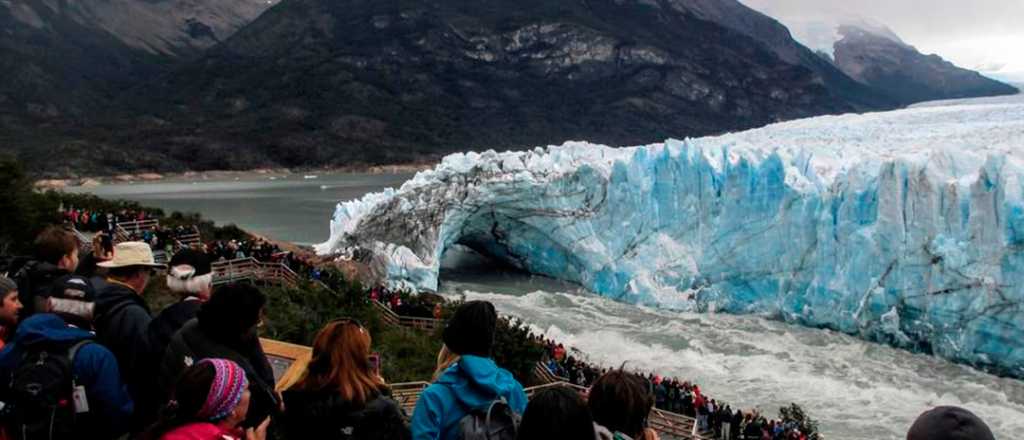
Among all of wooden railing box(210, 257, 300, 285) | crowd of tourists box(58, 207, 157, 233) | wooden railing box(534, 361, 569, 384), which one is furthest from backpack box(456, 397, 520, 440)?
crowd of tourists box(58, 207, 157, 233)

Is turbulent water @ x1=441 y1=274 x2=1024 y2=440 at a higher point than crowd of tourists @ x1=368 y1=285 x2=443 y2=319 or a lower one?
lower

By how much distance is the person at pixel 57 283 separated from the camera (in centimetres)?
290

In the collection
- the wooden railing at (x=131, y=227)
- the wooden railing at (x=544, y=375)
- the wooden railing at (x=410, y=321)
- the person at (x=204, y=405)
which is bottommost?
the wooden railing at (x=544, y=375)

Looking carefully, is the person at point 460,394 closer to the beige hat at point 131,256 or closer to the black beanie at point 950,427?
the black beanie at point 950,427

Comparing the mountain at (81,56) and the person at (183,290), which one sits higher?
the mountain at (81,56)

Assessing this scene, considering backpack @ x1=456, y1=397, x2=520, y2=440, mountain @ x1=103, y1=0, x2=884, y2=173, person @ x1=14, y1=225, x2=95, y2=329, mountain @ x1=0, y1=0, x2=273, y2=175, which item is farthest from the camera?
mountain @ x1=103, y1=0, x2=884, y2=173

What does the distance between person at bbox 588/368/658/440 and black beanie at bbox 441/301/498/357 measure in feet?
1.59

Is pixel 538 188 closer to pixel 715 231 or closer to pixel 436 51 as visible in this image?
pixel 715 231

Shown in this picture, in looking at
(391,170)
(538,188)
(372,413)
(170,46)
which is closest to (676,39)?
(391,170)

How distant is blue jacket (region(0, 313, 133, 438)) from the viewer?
8.88ft

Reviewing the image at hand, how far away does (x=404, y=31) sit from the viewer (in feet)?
319

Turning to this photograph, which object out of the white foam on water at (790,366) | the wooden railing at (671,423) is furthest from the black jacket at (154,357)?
the white foam on water at (790,366)

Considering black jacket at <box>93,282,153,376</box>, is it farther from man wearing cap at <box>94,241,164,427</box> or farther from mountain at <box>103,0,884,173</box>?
mountain at <box>103,0,884,173</box>

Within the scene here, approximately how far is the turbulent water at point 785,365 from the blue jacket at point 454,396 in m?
9.01
